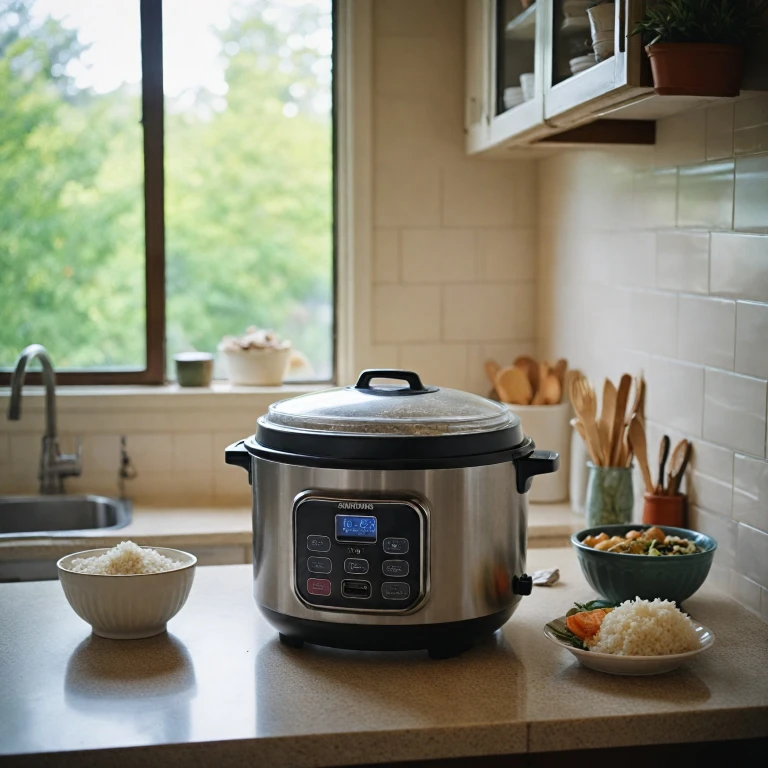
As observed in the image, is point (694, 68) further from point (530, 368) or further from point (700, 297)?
point (530, 368)

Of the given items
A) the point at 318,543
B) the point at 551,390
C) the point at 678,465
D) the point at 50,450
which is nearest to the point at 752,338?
the point at 678,465

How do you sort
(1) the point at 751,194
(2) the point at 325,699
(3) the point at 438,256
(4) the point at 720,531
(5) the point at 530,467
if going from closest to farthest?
(2) the point at 325,699 → (5) the point at 530,467 → (1) the point at 751,194 → (4) the point at 720,531 → (3) the point at 438,256

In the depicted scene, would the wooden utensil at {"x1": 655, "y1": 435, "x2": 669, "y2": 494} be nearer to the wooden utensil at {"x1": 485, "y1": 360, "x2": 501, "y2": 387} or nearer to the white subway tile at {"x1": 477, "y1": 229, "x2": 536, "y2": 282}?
the wooden utensil at {"x1": 485, "y1": 360, "x2": 501, "y2": 387}

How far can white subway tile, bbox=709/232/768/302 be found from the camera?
1580mm

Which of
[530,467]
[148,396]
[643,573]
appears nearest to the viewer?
[530,467]

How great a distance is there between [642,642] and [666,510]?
585 mm

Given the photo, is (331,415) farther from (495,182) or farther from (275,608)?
(495,182)

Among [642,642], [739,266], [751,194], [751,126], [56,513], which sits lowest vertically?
[56,513]

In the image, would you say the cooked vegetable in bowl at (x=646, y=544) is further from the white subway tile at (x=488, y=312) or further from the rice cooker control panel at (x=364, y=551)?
the white subway tile at (x=488, y=312)

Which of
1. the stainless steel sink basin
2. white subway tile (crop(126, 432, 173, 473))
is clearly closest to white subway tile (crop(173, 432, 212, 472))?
white subway tile (crop(126, 432, 173, 473))

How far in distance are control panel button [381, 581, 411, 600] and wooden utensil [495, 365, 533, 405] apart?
1253 mm

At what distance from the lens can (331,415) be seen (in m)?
1.32

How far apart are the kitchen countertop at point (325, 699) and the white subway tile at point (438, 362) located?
1270 mm

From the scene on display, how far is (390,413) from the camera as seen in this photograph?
4.32 ft
